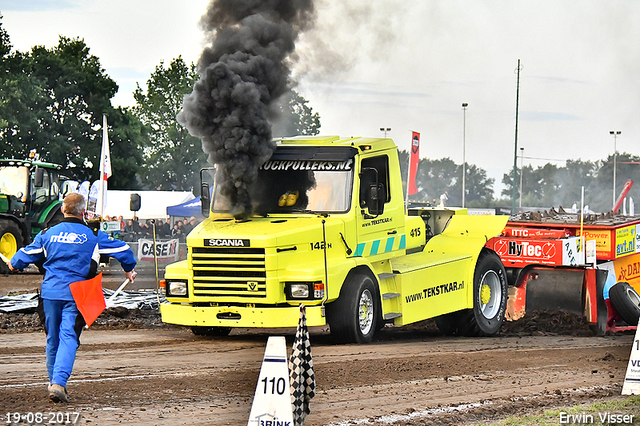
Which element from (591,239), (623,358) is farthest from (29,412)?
(591,239)

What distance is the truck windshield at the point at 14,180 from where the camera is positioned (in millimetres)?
23859

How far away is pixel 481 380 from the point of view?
8.60 meters

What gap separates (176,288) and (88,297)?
363 cm

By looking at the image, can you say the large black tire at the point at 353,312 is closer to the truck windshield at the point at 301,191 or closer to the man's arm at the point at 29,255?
the truck windshield at the point at 301,191

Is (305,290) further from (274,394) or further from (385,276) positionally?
(274,394)

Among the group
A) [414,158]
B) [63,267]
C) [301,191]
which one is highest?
[414,158]

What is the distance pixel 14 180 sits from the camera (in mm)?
23906

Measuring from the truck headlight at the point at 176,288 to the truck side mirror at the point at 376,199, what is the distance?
2.57 m

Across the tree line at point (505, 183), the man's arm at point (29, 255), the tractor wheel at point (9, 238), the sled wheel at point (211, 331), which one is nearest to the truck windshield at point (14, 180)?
the tractor wheel at point (9, 238)

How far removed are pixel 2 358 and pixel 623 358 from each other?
7.09 metres

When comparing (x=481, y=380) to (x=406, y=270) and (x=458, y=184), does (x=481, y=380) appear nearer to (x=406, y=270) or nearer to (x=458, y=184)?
(x=406, y=270)

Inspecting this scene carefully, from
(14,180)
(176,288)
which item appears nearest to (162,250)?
(14,180)

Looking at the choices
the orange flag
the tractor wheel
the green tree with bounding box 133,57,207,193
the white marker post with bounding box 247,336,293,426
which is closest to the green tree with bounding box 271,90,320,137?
the orange flag

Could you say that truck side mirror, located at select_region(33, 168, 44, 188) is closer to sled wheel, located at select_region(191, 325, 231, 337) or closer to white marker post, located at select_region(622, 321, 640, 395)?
sled wheel, located at select_region(191, 325, 231, 337)
